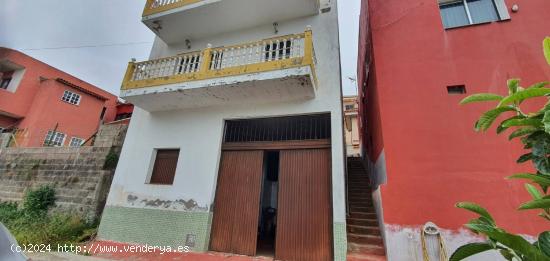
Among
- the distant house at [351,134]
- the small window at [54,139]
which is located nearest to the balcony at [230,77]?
the small window at [54,139]

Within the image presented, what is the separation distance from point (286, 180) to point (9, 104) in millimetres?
17951

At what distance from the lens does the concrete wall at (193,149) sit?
5285mm

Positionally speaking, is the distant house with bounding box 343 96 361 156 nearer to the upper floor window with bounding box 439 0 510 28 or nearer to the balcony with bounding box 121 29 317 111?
the upper floor window with bounding box 439 0 510 28

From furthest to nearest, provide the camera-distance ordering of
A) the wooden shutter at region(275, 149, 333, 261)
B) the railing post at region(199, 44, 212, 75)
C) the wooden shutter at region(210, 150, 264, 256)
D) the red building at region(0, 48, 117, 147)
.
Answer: the red building at region(0, 48, 117, 147) → the railing post at region(199, 44, 212, 75) → the wooden shutter at region(210, 150, 264, 256) → the wooden shutter at region(275, 149, 333, 261)

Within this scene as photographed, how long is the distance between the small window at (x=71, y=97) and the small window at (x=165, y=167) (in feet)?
43.4

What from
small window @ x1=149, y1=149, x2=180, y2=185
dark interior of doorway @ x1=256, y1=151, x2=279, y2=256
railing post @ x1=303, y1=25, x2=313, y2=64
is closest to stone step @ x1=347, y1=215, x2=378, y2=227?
dark interior of doorway @ x1=256, y1=151, x2=279, y2=256

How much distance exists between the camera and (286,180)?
5.20 m

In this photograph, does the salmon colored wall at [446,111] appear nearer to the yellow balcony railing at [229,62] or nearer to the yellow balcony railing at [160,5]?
the yellow balcony railing at [229,62]

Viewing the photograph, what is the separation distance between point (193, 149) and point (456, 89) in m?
Result: 6.25

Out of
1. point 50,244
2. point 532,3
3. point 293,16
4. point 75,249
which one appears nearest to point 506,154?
point 532,3

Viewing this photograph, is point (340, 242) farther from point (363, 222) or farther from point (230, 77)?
point (230, 77)

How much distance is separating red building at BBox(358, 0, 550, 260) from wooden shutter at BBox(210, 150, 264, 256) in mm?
2801

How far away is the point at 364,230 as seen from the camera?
516 centimetres

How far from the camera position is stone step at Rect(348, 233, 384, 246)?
4.69 meters
